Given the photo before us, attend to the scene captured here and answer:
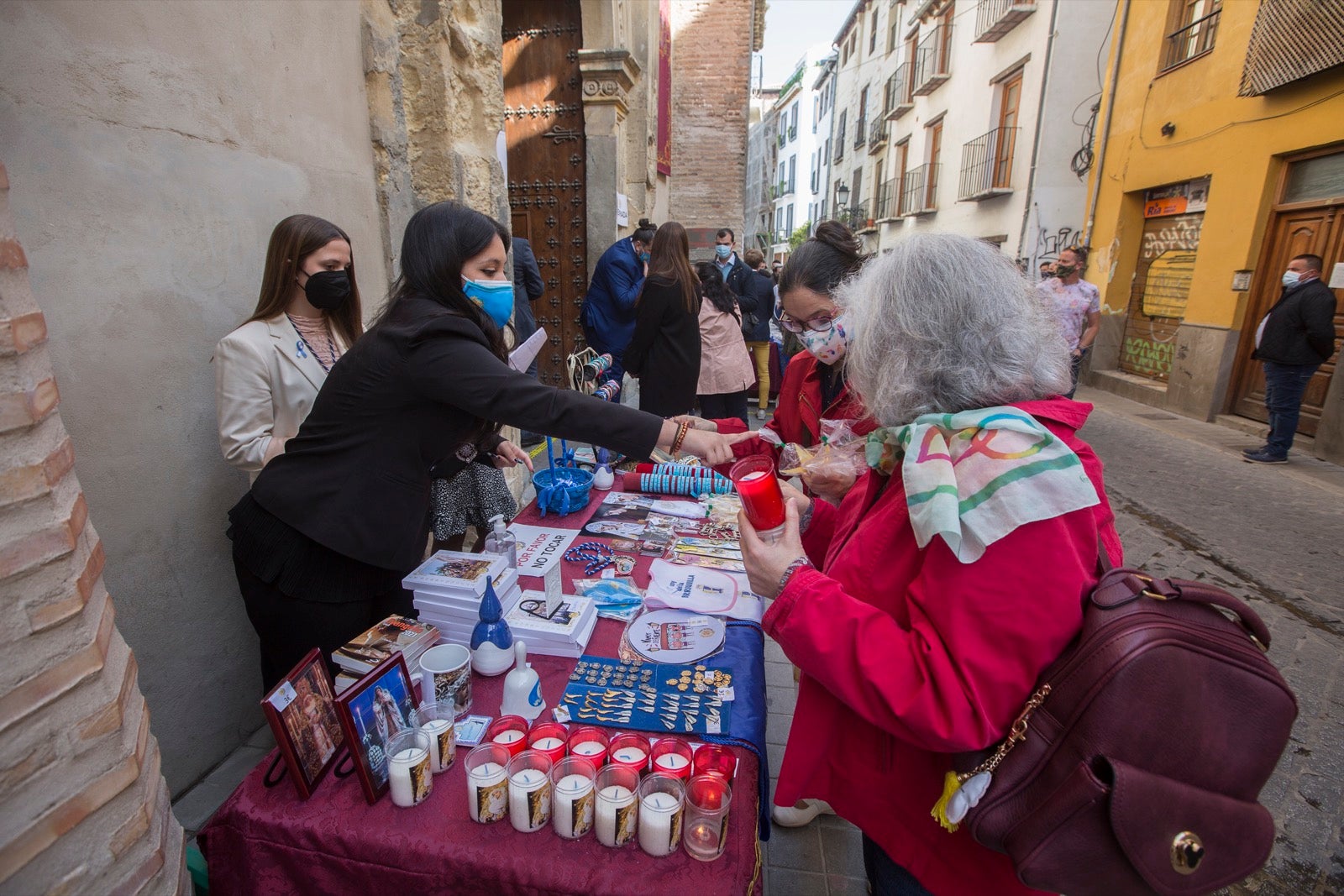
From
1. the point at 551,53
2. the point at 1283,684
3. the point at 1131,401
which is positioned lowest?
the point at 1131,401

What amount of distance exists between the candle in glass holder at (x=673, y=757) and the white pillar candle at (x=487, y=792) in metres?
0.30

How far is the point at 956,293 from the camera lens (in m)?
1.24

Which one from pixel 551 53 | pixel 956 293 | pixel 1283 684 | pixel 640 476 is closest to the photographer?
pixel 1283 684

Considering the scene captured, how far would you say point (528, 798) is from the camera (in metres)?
1.24

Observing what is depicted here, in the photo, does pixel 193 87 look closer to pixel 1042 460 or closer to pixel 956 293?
pixel 956 293

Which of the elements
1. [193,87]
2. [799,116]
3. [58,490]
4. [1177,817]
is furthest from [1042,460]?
[799,116]

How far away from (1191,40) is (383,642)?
39.8 ft

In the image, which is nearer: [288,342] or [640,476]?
[288,342]

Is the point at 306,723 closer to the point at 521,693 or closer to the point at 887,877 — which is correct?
the point at 521,693

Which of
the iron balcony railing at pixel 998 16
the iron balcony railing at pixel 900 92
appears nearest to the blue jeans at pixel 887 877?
the iron balcony railing at pixel 998 16

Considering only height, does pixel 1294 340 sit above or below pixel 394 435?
below

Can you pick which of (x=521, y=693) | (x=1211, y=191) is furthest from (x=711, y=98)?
(x=521, y=693)

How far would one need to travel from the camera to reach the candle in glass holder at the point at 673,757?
1324mm

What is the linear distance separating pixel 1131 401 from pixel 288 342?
35.8ft
